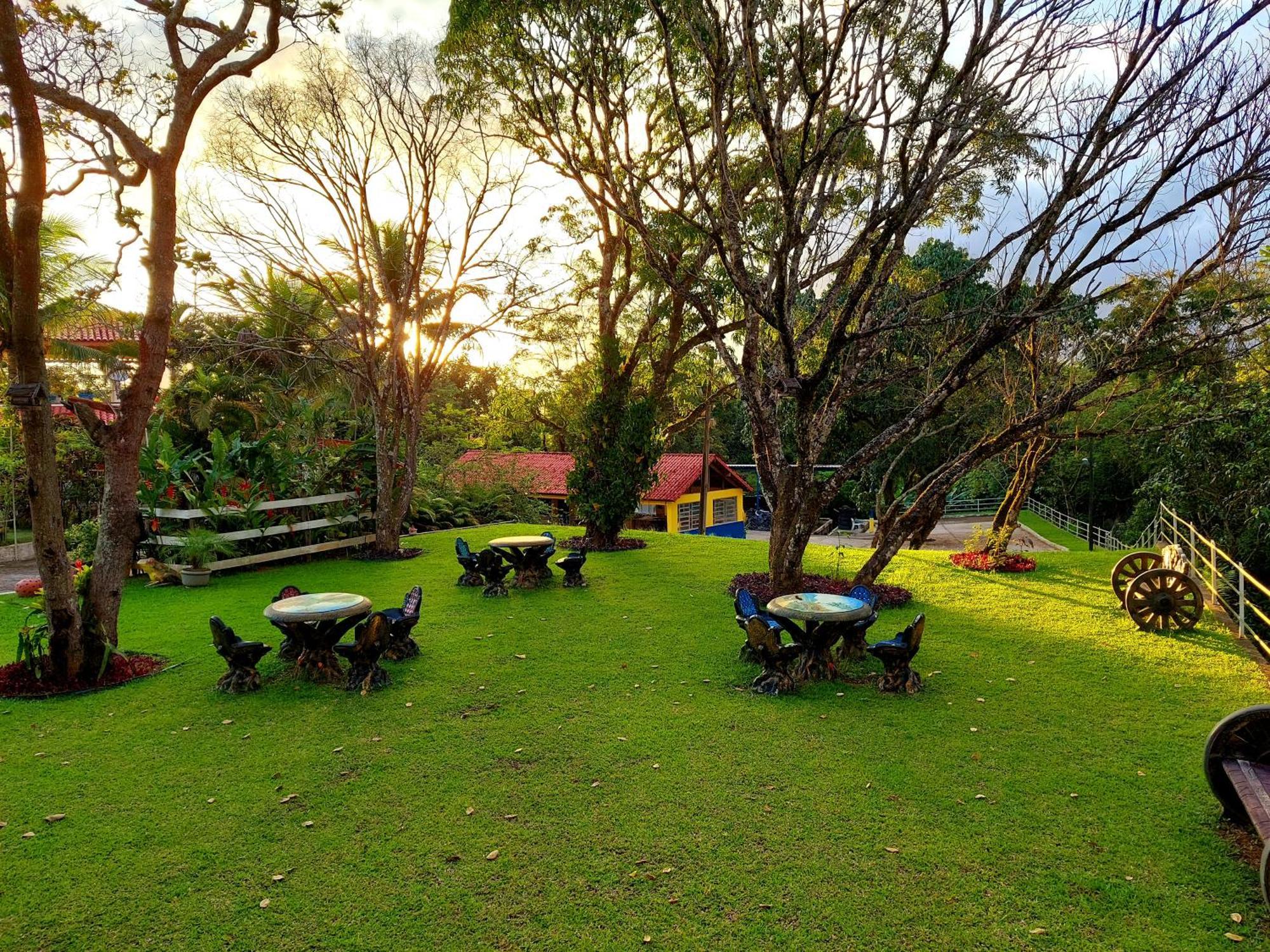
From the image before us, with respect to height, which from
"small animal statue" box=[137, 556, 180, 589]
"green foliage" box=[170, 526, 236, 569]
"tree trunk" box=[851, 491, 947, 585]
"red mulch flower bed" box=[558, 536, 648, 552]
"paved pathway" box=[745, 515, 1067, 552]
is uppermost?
"tree trunk" box=[851, 491, 947, 585]

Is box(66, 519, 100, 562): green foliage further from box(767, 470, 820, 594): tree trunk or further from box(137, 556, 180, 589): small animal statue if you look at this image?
box(767, 470, 820, 594): tree trunk

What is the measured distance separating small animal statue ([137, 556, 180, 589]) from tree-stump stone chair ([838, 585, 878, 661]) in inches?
413

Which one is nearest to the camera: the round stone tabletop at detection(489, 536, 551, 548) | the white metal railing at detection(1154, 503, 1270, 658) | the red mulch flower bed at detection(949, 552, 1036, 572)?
the white metal railing at detection(1154, 503, 1270, 658)

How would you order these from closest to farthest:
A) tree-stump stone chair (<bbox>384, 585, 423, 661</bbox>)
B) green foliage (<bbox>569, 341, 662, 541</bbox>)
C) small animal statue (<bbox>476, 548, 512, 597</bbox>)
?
tree-stump stone chair (<bbox>384, 585, 423, 661</bbox>), small animal statue (<bbox>476, 548, 512, 597</bbox>), green foliage (<bbox>569, 341, 662, 541</bbox>)

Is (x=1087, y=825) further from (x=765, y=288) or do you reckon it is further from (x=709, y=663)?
(x=765, y=288)

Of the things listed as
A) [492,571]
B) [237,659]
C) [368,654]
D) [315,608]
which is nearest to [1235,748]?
[368,654]

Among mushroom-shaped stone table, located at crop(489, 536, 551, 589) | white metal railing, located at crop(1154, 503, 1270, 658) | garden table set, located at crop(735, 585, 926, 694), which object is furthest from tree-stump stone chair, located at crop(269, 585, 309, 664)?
white metal railing, located at crop(1154, 503, 1270, 658)

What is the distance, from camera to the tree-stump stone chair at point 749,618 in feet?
22.3

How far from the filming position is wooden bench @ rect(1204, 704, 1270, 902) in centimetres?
403

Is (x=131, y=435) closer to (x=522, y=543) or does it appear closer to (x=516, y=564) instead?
(x=522, y=543)

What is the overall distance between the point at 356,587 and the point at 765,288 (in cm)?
783

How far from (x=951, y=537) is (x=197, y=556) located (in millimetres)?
33616

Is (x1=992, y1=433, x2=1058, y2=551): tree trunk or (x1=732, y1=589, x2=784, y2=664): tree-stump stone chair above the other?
(x1=992, y1=433, x2=1058, y2=551): tree trunk

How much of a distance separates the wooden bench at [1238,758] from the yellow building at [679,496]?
20786 mm
